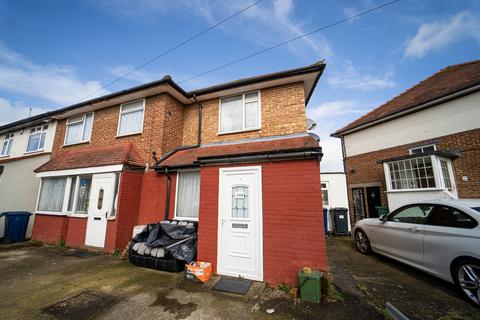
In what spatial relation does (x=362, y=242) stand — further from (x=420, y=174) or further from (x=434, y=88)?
(x=434, y=88)

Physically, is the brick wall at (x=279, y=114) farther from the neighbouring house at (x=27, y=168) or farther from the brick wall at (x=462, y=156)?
the neighbouring house at (x=27, y=168)

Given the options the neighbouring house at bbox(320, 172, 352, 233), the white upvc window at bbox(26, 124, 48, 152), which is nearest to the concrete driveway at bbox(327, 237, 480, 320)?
the neighbouring house at bbox(320, 172, 352, 233)

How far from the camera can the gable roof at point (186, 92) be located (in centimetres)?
632

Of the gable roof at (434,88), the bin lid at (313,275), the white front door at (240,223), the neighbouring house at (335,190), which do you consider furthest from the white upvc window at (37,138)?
the gable roof at (434,88)

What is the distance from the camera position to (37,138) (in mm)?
10508

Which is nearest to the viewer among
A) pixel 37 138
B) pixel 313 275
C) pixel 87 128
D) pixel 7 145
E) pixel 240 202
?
pixel 313 275

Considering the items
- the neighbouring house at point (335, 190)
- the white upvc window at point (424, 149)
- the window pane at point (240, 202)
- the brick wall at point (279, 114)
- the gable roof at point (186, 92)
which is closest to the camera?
the window pane at point (240, 202)

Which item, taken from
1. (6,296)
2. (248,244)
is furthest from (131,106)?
(248,244)

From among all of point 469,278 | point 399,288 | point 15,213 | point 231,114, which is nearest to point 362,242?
point 399,288

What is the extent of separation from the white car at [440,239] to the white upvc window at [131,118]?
29.7 ft

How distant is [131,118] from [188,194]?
14.2 feet

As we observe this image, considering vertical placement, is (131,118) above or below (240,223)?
above

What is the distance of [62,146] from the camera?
30.3 ft

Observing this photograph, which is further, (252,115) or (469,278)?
(252,115)
